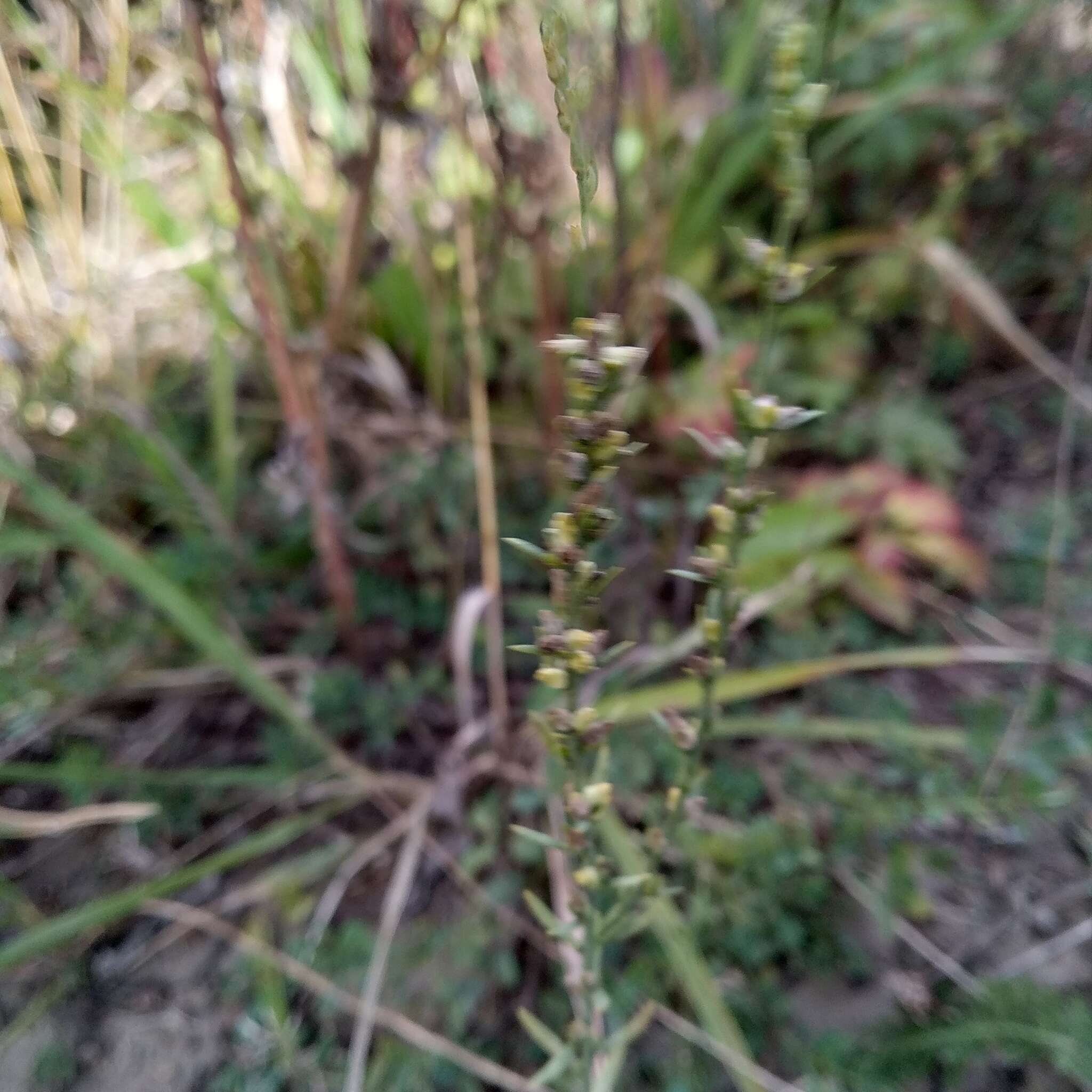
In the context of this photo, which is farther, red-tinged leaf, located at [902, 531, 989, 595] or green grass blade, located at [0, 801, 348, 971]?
red-tinged leaf, located at [902, 531, 989, 595]

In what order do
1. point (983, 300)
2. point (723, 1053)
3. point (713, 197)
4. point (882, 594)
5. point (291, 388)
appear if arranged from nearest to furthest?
point (723, 1053) < point (291, 388) < point (882, 594) < point (983, 300) < point (713, 197)

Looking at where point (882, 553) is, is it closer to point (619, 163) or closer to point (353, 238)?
point (619, 163)

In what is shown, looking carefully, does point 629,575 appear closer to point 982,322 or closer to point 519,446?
point 519,446

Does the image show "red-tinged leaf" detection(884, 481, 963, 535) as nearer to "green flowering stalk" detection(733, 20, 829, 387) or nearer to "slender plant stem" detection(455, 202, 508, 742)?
"slender plant stem" detection(455, 202, 508, 742)

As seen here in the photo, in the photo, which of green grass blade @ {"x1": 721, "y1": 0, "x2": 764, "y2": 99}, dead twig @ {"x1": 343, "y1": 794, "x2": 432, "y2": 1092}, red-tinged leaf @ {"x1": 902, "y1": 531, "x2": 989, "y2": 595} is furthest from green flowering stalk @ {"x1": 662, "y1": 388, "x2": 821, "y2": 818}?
green grass blade @ {"x1": 721, "y1": 0, "x2": 764, "y2": 99}

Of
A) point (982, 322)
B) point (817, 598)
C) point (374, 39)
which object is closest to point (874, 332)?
point (982, 322)

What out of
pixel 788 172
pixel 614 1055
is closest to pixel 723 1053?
pixel 614 1055
